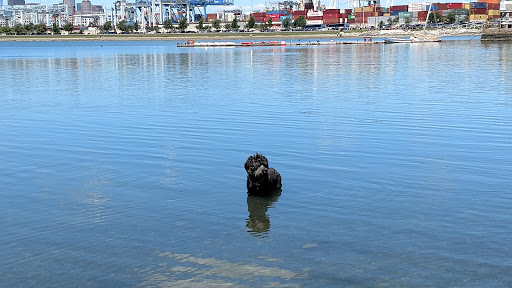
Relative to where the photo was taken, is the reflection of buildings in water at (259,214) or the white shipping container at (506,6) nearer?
the reflection of buildings in water at (259,214)

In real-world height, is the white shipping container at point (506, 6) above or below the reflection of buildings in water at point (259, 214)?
above

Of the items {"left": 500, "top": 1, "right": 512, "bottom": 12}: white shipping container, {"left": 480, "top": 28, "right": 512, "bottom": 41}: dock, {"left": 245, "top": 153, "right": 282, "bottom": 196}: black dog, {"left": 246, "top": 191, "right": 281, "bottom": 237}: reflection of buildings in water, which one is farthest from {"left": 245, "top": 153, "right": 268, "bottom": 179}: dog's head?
{"left": 500, "top": 1, "right": 512, "bottom": 12}: white shipping container

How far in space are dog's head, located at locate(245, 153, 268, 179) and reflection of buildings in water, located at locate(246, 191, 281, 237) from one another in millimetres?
446

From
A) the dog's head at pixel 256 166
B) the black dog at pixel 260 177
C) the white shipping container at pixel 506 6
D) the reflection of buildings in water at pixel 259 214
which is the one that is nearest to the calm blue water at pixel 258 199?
the reflection of buildings in water at pixel 259 214

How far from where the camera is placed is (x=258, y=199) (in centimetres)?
1169

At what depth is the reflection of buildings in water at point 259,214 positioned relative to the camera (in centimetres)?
990

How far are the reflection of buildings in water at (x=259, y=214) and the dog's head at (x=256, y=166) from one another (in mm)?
446

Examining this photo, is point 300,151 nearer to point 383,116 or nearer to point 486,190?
point 486,190

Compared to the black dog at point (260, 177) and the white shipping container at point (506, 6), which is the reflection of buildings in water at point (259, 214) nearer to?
the black dog at point (260, 177)

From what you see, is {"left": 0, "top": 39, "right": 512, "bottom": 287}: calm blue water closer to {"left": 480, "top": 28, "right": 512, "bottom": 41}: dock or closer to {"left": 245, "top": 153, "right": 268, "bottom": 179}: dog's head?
{"left": 245, "top": 153, "right": 268, "bottom": 179}: dog's head

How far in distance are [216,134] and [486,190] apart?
348 inches

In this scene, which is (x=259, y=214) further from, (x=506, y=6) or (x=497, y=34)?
(x=506, y=6)

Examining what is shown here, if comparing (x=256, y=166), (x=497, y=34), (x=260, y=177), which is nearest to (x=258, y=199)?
(x=260, y=177)

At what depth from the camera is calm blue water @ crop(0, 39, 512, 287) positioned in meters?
8.24
